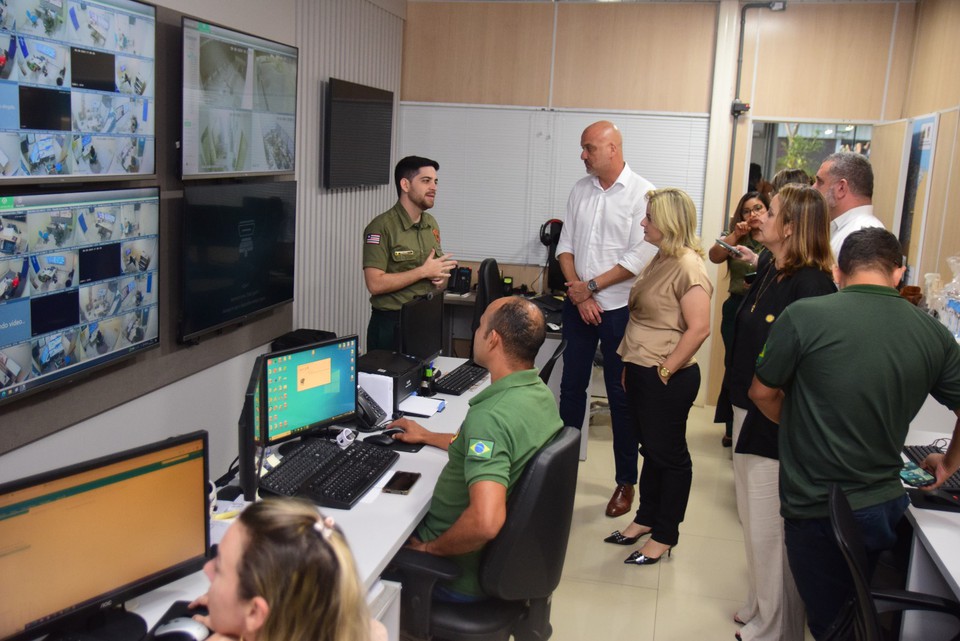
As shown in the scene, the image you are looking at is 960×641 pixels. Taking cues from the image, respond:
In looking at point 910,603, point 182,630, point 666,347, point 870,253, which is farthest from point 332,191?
point 910,603

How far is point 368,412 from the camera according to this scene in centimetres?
311

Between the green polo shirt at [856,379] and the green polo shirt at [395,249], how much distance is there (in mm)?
2063

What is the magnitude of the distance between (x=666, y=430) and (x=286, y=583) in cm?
259

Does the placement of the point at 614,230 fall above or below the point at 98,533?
above

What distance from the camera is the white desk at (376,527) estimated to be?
191 centimetres

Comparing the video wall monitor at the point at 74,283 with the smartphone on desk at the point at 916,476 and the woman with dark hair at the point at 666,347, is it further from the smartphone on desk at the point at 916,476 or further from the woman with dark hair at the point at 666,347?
the smartphone on desk at the point at 916,476

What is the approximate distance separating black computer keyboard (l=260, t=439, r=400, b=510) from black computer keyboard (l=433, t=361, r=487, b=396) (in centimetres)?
79

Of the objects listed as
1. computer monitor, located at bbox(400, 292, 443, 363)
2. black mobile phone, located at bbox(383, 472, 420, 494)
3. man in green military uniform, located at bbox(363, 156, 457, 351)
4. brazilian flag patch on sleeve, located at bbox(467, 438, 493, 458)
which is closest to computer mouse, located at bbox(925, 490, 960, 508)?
brazilian flag patch on sleeve, located at bbox(467, 438, 493, 458)

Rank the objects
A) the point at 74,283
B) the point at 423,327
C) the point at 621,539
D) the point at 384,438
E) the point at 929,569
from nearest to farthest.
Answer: the point at 929,569 → the point at 74,283 → the point at 384,438 → the point at 423,327 → the point at 621,539

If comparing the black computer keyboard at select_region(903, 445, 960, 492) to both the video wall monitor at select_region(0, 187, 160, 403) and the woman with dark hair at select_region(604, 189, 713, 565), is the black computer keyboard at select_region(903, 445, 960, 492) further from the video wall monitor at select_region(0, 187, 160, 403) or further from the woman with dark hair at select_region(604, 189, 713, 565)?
the video wall monitor at select_region(0, 187, 160, 403)

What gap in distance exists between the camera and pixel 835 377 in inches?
92.8

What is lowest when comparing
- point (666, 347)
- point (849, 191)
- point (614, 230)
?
point (666, 347)

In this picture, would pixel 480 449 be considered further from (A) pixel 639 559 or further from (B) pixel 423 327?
(A) pixel 639 559

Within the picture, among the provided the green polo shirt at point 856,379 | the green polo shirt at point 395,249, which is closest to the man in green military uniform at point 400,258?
the green polo shirt at point 395,249
